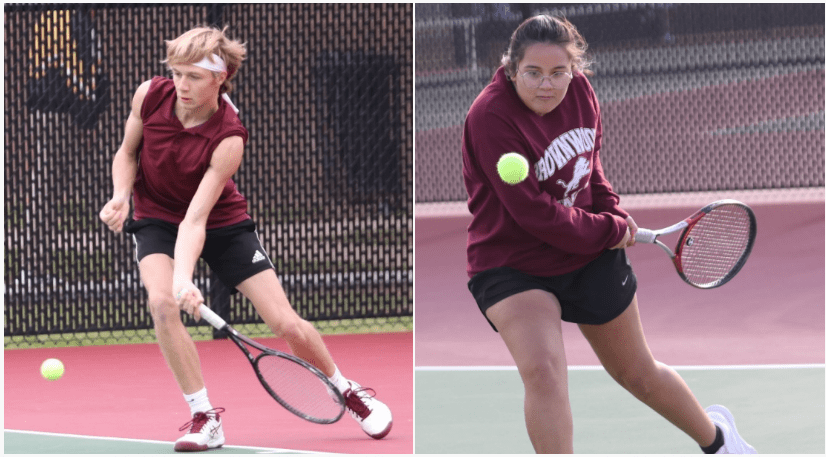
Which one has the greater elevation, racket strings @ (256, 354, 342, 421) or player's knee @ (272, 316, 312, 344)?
player's knee @ (272, 316, 312, 344)

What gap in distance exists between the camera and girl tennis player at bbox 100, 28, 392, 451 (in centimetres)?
336

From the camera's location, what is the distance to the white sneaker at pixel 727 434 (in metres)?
2.98

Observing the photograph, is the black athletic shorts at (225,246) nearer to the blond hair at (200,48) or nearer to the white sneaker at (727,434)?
the blond hair at (200,48)

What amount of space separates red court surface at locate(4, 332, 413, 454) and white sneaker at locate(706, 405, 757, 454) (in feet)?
3.10

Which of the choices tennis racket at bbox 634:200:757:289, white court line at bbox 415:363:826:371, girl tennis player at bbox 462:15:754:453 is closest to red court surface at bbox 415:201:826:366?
white court line at bbox 415:363:826:371

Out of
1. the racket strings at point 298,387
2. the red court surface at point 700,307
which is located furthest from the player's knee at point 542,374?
the red court surface at point 700,307

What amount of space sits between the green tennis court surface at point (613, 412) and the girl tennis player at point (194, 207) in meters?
0.34

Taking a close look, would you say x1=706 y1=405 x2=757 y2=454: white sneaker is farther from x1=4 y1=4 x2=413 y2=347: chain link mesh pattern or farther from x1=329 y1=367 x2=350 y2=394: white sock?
x1=4 y1=4 x2=413 y2=347: chain link mesh pattern

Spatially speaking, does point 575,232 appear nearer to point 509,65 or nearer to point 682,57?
point 509,65

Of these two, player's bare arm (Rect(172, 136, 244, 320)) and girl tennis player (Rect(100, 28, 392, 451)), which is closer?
player's bare arm (Rect(172, 136, 244, 320))

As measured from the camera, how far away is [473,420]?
3938 mm

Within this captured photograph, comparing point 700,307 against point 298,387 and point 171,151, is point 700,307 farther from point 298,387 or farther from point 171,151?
point 171,151

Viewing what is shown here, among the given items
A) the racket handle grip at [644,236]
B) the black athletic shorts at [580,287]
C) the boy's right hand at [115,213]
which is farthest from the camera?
the boy's right hand at [115,213]

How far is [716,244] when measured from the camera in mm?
3238
